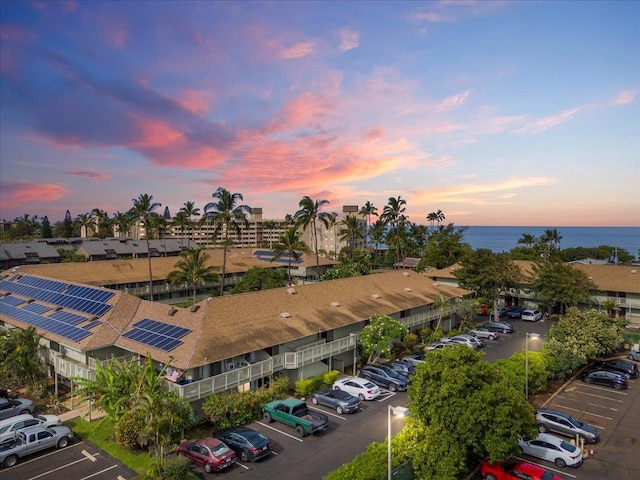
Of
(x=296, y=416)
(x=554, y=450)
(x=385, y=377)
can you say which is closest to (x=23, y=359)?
(x=296, y=416)

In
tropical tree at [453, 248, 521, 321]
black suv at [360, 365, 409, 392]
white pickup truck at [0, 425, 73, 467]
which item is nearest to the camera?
white pickup truck at [0, 425, 73, 467]

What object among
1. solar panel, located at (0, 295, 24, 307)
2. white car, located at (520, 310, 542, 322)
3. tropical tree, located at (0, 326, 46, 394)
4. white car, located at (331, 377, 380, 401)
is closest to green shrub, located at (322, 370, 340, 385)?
white car, located at (331, 377, 380, 401)

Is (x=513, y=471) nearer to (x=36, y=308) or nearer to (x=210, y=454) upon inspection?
(x=210, y=454)

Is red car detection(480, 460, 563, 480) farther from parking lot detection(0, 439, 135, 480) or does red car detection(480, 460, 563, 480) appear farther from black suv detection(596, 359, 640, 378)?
black suv detection(596, 359, 640, 378)

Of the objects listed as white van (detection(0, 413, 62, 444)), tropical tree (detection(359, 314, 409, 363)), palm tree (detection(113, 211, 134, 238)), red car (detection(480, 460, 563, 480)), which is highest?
palm tree (detection(113, 211, 134, 238))

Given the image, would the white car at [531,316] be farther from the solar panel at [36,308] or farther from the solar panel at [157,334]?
the solar panel at [36,308]

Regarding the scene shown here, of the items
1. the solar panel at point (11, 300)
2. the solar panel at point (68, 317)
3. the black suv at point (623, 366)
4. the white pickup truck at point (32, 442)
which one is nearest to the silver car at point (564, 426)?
the black suv at point (623, 366)
